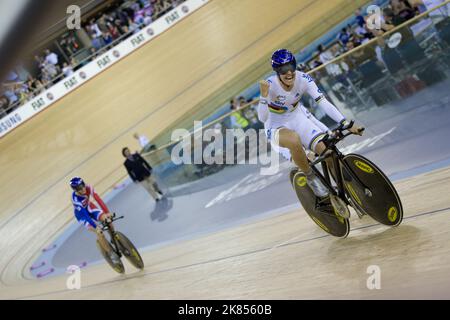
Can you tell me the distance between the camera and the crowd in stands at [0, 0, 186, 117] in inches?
592

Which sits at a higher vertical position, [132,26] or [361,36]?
[132,26]

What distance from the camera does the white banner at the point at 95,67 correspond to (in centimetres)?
1578

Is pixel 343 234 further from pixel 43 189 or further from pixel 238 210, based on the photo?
pixel 43 189

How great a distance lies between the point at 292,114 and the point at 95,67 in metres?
13.4

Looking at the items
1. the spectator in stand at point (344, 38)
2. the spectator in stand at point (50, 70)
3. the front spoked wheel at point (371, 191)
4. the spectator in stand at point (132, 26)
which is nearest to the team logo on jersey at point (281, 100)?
the front spoked wheel at point (371, 191)

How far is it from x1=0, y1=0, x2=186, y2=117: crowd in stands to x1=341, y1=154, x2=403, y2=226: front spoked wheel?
12102mm

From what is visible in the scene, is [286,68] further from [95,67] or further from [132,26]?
[132,26]

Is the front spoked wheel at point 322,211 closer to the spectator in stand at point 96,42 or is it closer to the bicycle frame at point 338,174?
the bicycle frame at point 338,174

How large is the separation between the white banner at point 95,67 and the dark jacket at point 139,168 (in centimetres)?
720

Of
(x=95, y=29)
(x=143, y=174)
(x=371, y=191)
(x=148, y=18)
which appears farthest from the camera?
(x=148, y=18)

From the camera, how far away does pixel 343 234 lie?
13.5 ft

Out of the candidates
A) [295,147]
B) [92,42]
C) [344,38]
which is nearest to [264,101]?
[295,147]

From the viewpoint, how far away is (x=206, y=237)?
722 centimetres

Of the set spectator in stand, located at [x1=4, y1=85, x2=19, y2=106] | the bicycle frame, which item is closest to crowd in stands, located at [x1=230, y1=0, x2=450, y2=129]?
the bicycle frame
